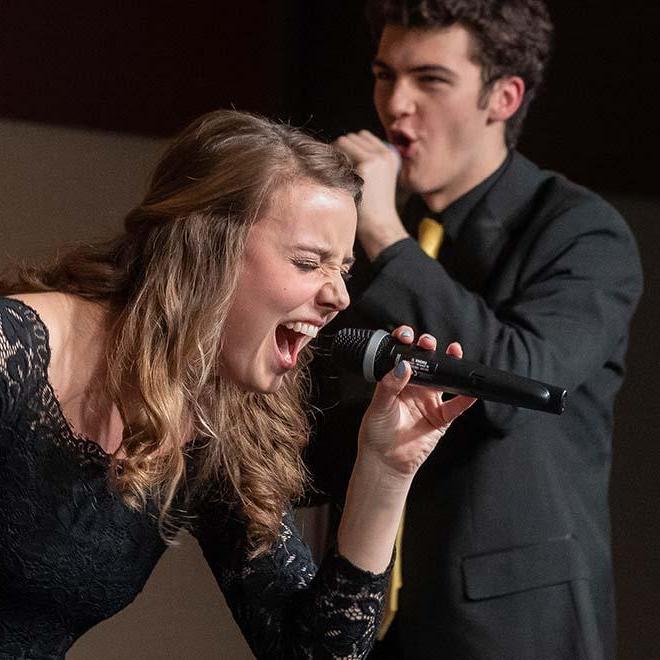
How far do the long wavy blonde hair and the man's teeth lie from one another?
77 millimetres

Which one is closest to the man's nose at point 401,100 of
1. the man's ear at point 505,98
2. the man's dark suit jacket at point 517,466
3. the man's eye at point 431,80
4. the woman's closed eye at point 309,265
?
the man's eye at point 431,80

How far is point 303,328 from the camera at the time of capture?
1.50 m

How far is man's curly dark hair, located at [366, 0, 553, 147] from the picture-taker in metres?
2.07

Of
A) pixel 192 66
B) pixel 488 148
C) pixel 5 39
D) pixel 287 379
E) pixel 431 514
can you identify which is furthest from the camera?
pixel 192 66

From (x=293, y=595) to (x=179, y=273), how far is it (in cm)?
41

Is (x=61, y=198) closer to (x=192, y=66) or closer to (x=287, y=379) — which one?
(x=192, y=66)

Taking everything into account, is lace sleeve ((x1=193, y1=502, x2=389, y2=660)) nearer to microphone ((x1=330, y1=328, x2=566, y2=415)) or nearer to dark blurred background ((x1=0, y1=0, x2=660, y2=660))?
microphone ((x1=330, y1=328, x2=566, y2=415))

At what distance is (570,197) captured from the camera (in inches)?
76.9

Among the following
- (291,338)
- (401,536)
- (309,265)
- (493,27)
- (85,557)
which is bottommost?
(401,536)

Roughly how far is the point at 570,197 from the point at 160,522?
812 mm

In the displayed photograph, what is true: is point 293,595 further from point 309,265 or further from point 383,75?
point 383,75

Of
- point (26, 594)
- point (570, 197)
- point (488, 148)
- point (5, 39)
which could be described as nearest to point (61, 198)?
point (5, 39)

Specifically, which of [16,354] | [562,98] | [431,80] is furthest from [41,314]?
[562,98]

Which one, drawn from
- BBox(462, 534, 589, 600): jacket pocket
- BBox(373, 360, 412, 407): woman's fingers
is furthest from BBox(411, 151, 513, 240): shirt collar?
BBox(373, 360, 412, 407): woman's fingers
